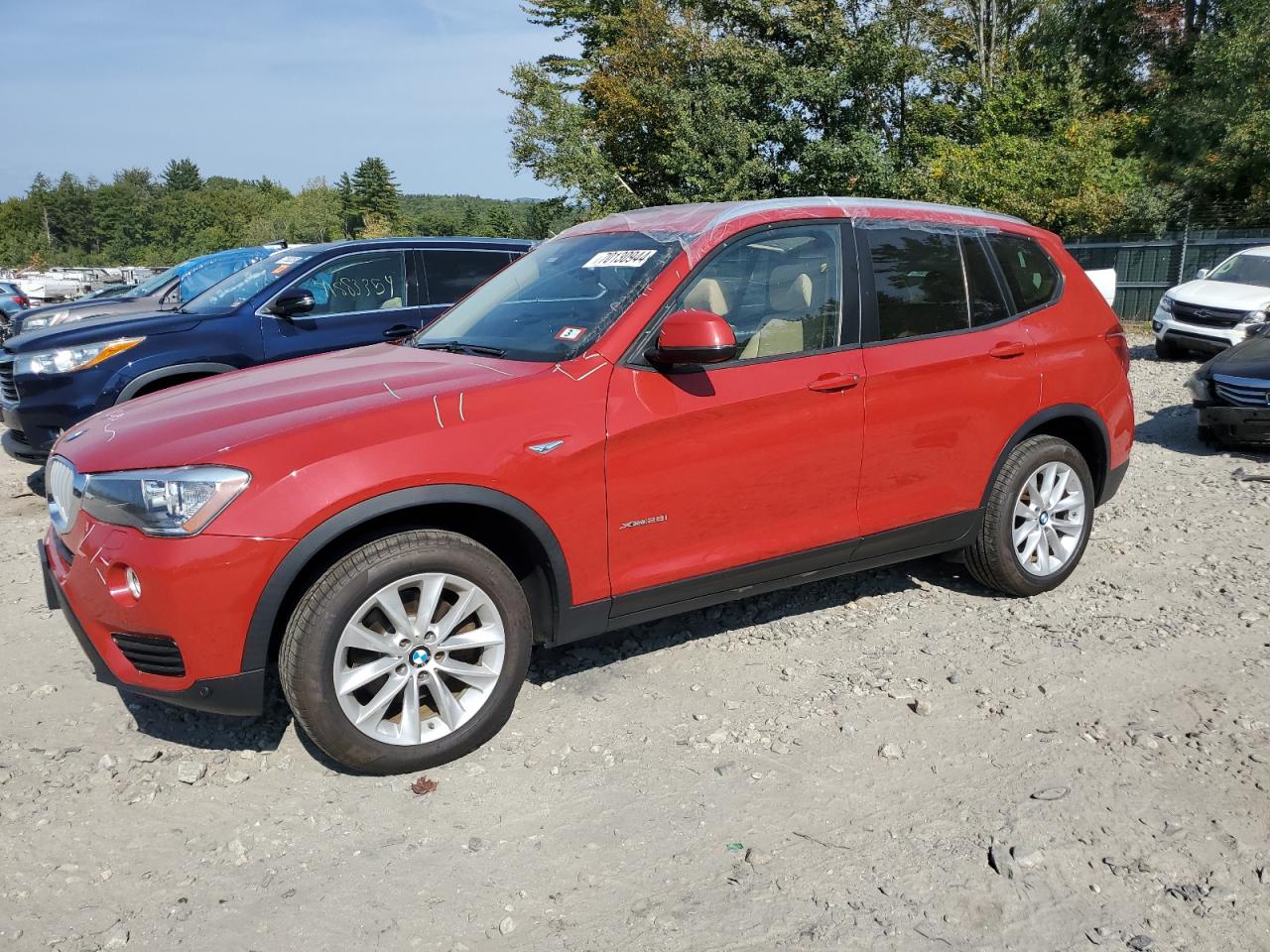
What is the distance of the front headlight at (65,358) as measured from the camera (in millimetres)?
6625

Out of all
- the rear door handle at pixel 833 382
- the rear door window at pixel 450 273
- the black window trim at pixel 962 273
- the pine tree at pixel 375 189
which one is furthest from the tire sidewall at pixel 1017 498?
the pine tree at pixel 375 189

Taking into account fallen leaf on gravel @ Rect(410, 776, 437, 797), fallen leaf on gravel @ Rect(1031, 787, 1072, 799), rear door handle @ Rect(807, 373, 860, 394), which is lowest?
fallen leaf on gravel @ Rect(1031, 787, 1072, 799)

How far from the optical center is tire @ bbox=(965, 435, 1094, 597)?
459 cm

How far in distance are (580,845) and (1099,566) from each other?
3.61 m

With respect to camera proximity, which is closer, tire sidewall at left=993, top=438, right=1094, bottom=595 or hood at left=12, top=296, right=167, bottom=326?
tire sidewall at left=993, top=438, right=1094, bottom=595

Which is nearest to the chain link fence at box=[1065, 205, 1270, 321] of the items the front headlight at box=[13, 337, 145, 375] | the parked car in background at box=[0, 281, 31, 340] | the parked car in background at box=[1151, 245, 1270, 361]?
the parked car in background at box=[1151, 245, 1270, 361]

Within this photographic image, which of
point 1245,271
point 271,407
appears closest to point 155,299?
point 271,407

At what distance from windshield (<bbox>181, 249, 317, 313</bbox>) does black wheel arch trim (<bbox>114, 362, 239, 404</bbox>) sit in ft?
1.69

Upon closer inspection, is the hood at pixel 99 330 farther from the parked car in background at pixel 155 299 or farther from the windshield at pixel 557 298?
the windshield at pixel 557 298

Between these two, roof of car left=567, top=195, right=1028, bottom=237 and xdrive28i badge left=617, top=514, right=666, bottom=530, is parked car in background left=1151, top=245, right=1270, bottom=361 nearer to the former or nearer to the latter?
roof of car left=567, top=195, right=1028, bottom=237

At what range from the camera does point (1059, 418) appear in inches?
188

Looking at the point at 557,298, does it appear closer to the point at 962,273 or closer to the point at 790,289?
the point at 790,289

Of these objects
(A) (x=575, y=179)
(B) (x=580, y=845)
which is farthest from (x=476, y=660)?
(A) (x=575, y=179)

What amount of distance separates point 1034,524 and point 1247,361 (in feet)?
15.7
